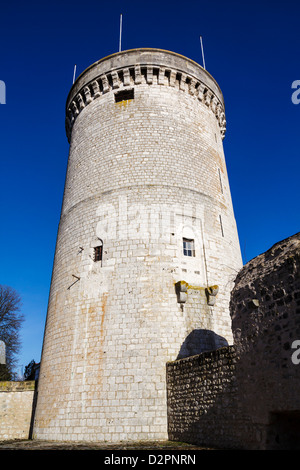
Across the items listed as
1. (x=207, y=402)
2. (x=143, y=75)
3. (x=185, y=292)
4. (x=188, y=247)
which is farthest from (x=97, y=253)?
(x=143, y=75)

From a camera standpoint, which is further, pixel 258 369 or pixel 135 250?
pixel 135 250

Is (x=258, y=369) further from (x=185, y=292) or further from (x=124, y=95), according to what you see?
(x=124, y=95)

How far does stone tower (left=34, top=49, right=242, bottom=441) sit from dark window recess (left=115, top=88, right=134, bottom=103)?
1.8 inches

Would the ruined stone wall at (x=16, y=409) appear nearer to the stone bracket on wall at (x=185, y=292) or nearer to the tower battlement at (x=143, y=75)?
the stone bracket on wall at (x=185, y=292)

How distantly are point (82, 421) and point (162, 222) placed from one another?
6.37m

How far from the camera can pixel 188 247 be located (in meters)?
11.6

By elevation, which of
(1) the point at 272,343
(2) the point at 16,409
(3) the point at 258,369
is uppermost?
(1) the point at 272,343

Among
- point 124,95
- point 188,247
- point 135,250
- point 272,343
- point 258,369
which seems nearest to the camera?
point 272,343

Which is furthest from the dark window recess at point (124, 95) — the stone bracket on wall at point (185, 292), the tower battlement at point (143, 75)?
the stone bracket on wall at point (185, 292)

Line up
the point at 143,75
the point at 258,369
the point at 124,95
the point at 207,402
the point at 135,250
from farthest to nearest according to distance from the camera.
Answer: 1. the point at 124,95
2. the point at 143,75
3. the point at 135,250
4. the point at 207,402
5. the point at 258,369

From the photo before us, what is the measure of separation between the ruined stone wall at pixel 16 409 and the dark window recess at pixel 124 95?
1193 cm

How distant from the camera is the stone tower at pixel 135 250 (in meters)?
9.57

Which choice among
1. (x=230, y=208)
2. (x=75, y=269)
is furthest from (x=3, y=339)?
(x=230, y=208)

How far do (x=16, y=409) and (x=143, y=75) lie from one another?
13984 mm
